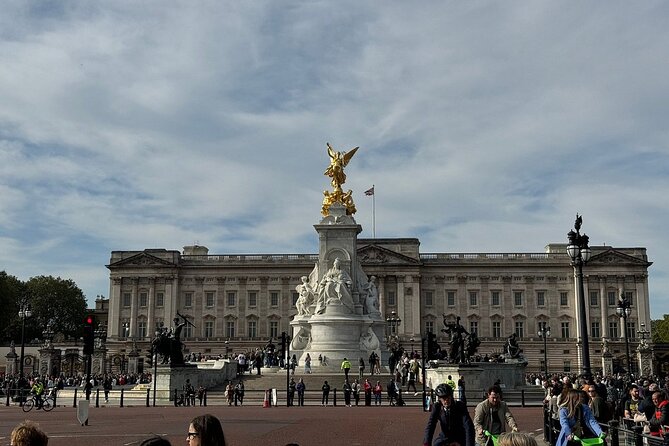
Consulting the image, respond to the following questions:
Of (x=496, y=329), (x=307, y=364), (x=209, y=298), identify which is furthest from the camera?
(x=209, y=298)

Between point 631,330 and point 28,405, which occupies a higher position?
point 631,330

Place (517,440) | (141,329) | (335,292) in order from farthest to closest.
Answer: (141,329) < (335,292) < (517,440)

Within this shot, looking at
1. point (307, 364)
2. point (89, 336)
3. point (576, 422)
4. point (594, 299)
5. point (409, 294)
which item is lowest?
point (307, 364)

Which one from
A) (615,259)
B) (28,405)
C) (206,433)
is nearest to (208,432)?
(206,433)

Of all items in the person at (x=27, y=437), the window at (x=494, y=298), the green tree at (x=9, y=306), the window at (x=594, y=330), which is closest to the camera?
the person at (x=27, y=437)

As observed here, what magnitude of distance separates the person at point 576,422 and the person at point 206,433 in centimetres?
643

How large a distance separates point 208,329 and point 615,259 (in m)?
57.9

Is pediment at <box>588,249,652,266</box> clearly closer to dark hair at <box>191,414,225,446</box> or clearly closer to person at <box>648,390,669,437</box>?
person at <box>648,390,669,437</box>

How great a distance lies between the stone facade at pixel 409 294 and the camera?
104500mm

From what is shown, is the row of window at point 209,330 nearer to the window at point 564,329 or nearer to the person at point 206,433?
the window at point 564,329

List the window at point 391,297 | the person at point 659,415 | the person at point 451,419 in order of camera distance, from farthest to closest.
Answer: the window at point 391,297, the person at point 659,415, the person at point 451,419

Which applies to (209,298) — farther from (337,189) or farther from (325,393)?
(325,393)

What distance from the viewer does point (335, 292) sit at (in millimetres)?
50875

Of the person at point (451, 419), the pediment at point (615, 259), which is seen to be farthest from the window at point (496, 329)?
the person at point (451, 419)
